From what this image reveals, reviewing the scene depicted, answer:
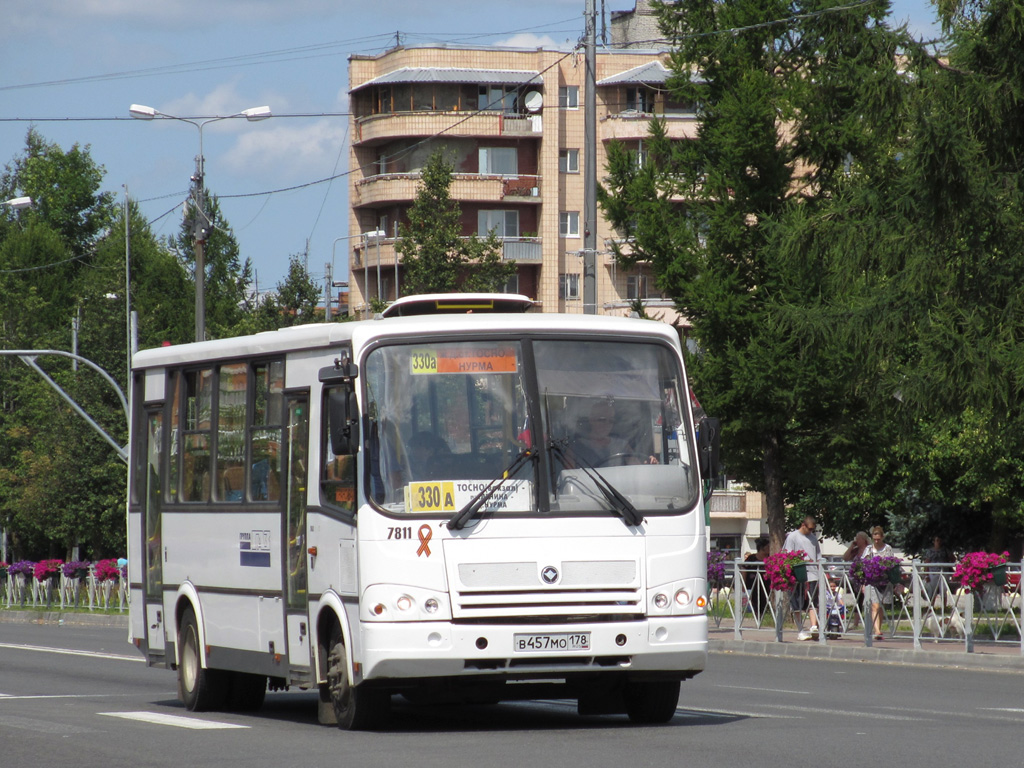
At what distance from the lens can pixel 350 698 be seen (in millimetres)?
12227

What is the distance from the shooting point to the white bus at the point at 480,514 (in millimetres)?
11750

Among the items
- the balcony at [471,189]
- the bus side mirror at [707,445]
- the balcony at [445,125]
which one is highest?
the balcony at [445,125]

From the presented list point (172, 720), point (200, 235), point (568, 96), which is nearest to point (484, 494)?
point (172, 720)

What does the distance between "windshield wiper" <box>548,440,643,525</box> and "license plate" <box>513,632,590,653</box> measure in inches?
32.9

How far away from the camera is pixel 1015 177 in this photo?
2592 cm

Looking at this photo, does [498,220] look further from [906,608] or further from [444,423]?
[444,423]

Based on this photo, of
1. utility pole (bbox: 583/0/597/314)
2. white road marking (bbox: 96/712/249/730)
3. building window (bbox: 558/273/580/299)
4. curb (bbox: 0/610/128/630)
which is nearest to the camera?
white road marking (bbox: 96/712/249/730)

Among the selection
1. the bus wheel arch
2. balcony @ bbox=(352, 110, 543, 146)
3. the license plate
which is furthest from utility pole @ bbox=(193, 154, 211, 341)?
balcony @ bbox=(352, 110, 543, 146)

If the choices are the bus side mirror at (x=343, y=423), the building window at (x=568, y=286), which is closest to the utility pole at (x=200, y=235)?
the bus side mirror at (x=343, y=423)

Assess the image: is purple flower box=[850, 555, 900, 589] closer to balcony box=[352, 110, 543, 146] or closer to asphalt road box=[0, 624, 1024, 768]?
asphalt road box=[0, 624, 1024, 768]

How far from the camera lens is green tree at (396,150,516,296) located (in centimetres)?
5534

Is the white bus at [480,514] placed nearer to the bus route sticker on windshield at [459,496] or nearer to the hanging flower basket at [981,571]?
the bus route sticker on windshield at [459,496]

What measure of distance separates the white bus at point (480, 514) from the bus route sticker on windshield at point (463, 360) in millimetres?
13

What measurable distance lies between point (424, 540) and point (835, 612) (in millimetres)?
14161
